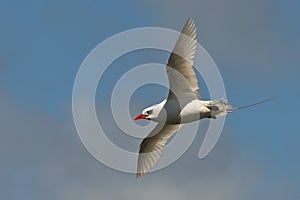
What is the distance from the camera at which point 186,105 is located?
65.9 metres

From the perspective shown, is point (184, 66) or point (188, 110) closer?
point (184, 66)

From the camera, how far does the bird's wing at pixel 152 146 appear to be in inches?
2751

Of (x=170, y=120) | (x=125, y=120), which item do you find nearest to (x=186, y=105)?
(x=170, y=120)

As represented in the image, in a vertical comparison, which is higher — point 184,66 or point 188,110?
point 184,66

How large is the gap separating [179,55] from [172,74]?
3.63 feet

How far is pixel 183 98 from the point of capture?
2598 inches

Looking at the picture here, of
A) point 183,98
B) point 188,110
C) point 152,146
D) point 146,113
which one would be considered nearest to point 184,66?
point 183,98

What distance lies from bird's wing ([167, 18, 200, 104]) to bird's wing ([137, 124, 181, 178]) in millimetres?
4149

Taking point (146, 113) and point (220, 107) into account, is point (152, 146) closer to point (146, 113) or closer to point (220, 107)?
point (146, 113)

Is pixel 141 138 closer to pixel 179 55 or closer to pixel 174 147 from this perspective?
pixel 174 147

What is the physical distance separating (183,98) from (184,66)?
1.80m

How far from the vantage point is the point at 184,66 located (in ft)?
213

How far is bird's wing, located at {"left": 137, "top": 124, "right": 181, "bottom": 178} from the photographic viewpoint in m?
69.9

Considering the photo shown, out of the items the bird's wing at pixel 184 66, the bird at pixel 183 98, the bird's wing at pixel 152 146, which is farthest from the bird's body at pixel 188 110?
the bird's wing at pixel 152 146
